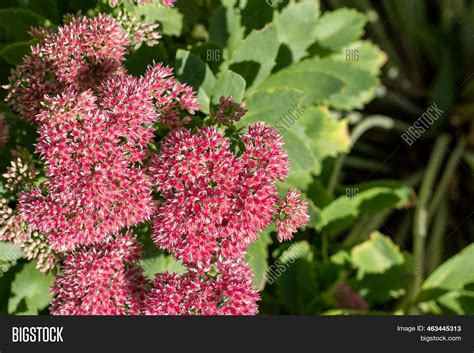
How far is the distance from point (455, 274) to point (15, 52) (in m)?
1.72

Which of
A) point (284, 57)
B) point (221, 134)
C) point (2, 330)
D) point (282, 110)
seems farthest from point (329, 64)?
point (2, 330)

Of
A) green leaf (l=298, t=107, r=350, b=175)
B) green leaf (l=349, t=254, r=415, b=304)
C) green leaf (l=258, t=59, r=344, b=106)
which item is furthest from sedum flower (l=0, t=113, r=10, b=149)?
green leaf (l=349, t=254, r=415, b=304)

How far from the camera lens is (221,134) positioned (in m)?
1.28

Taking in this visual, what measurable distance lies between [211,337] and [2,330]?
1.92 feet

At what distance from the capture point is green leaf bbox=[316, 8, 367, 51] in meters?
2.01

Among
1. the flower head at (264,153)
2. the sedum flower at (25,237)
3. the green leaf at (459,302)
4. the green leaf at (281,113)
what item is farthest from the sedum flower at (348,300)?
the sedum flower at (25,237)

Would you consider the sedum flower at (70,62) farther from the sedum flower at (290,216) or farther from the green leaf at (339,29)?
the green leaf at (339,29)

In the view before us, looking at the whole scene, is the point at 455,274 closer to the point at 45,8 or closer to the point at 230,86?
the point at 230,86

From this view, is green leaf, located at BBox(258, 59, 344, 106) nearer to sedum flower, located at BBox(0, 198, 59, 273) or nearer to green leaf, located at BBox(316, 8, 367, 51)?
green leaf, located at BBox(316, 8, 367, 51)

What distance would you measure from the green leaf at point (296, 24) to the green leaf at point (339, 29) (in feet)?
0.75

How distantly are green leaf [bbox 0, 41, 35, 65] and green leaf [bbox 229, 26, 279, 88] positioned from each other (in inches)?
22.7

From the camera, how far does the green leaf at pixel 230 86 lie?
1.36 meters

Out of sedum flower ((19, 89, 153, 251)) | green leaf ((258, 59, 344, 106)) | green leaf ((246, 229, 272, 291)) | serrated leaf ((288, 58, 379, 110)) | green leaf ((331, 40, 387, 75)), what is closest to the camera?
sedum flower ((19, 89, 153, 251))

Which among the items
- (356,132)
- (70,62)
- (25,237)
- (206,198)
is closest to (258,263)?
(206,198)
